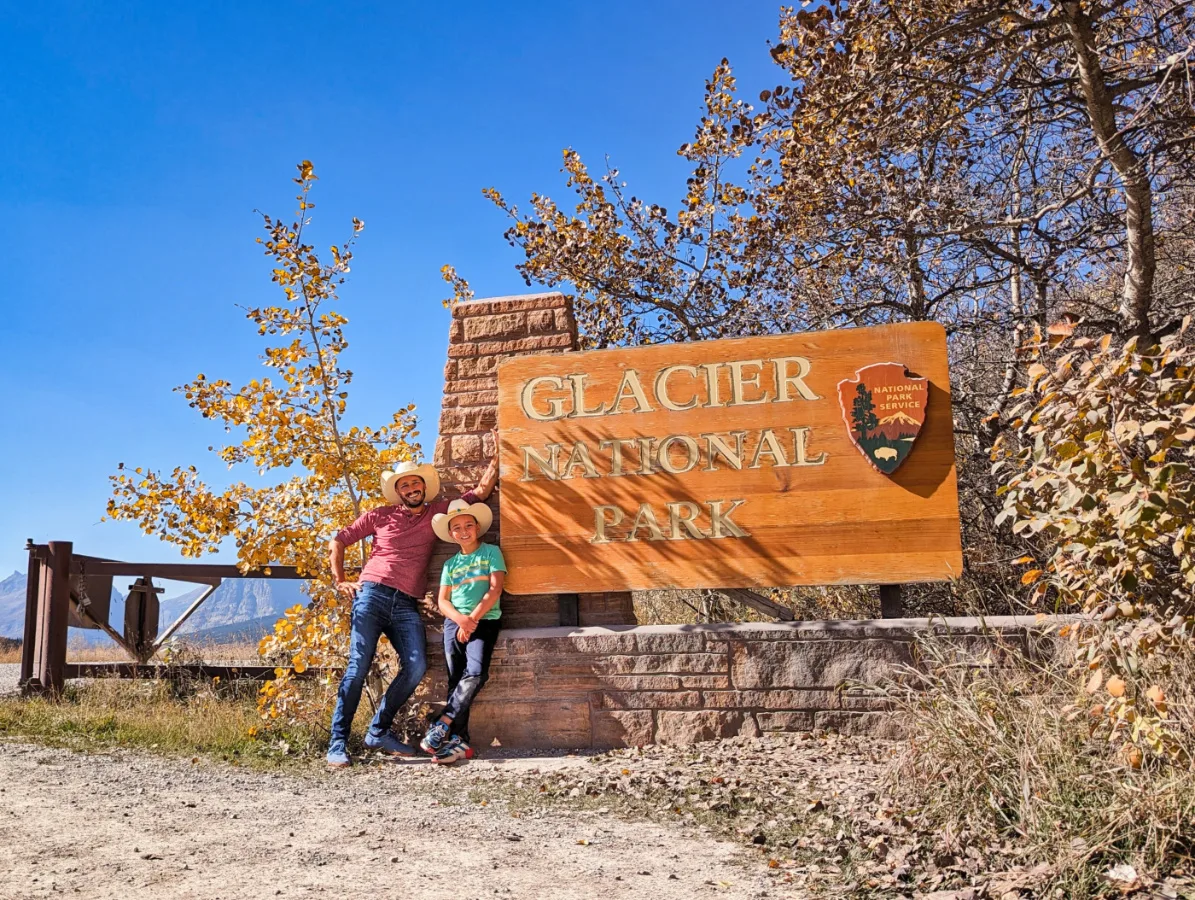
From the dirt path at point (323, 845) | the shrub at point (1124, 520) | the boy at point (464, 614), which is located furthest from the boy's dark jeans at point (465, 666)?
the shrub at point (1124, 520)

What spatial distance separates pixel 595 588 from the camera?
21.5 ft

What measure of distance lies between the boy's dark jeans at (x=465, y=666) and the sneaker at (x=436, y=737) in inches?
2.6

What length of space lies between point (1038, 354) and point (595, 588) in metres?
3.18

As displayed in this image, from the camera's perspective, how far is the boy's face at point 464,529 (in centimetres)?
654

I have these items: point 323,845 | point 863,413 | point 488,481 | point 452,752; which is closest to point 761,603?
point 863,413

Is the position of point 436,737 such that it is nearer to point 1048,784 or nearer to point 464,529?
point 464,529

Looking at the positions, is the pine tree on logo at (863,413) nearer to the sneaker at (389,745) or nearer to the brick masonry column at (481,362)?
the brick masonry column at (481,362)

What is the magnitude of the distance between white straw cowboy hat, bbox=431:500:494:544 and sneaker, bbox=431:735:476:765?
1356 mm

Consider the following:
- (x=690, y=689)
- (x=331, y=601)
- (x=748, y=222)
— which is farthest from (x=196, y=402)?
(x=748, y=222)

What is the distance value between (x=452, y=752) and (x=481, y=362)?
9.24ft

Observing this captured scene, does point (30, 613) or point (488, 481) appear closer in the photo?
point (488, 481)

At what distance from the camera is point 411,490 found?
264 inches

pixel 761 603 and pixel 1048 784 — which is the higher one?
pixel 761 603

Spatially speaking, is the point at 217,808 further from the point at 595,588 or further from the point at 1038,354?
the point at 1038,354
